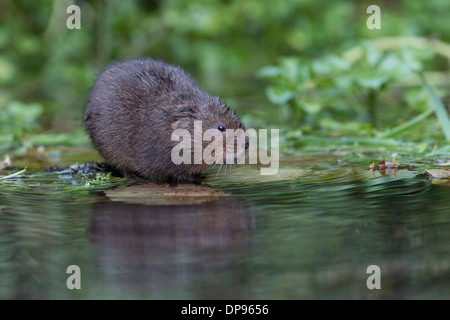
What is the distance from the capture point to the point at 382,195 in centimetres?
406

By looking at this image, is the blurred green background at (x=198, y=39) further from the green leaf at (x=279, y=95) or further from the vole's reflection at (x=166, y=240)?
the vole's reflection at (x=166, y=240)

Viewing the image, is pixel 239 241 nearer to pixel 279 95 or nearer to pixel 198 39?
pixel 279 95

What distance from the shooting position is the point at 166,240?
321cm

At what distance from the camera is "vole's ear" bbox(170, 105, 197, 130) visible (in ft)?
16.2

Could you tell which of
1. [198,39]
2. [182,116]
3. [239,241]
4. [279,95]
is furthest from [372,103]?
[198,39]

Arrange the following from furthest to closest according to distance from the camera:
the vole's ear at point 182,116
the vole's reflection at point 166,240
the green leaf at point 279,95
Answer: the green leaf at point 279,95 → the vole's ear at point 182,116 → the vole's reflection at point 166,240

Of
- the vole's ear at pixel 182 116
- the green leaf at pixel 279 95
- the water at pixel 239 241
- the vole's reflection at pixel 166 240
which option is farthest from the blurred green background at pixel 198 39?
the vole's reflection at pixel 166 240

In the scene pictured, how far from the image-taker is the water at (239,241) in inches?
101

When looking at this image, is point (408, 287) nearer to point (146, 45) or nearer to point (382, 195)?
point (382, 195)

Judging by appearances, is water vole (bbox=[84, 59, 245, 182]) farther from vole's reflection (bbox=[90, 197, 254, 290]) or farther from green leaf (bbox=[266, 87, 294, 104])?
green leaf (bbox=[266, 87, 294, 104])

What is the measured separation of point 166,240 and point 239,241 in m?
0.38

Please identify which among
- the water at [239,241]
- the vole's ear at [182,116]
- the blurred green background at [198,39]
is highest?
the blurred green background at [198,39]

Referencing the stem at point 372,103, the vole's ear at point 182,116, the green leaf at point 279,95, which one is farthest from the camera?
the stem at point 372,103
